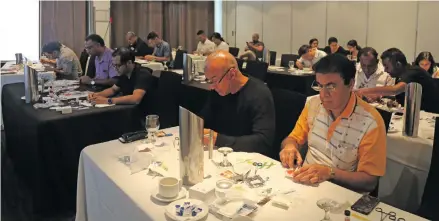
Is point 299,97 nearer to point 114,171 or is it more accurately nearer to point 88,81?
point 114,171

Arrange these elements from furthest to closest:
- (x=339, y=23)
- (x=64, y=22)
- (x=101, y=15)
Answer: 1. (x=339, y=23)
2. (x=101, y=15)
3. (x=64, y=22)

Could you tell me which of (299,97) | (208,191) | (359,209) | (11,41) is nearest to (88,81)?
(299,97)

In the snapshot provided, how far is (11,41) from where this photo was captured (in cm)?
785

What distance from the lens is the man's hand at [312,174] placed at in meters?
1.59

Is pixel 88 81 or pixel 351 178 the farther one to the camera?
pixel 88 81

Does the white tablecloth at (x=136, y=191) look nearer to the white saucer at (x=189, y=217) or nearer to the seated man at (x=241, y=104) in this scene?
the white saucer at (x=189, y=217)

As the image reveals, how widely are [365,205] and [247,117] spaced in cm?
101

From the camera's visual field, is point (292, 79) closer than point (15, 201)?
No

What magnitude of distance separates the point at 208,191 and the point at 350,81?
2.68 ft

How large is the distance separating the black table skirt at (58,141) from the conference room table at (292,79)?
3240 millimetres

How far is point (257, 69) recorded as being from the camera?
5445mm

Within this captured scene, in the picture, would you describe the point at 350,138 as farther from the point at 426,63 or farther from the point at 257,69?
the point at 257,69

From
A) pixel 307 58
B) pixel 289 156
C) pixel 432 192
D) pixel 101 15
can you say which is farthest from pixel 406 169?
pixel 101 15

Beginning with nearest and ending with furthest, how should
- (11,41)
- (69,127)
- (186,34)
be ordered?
1. (69,127)
2. (11,41)
3. (186,34)
